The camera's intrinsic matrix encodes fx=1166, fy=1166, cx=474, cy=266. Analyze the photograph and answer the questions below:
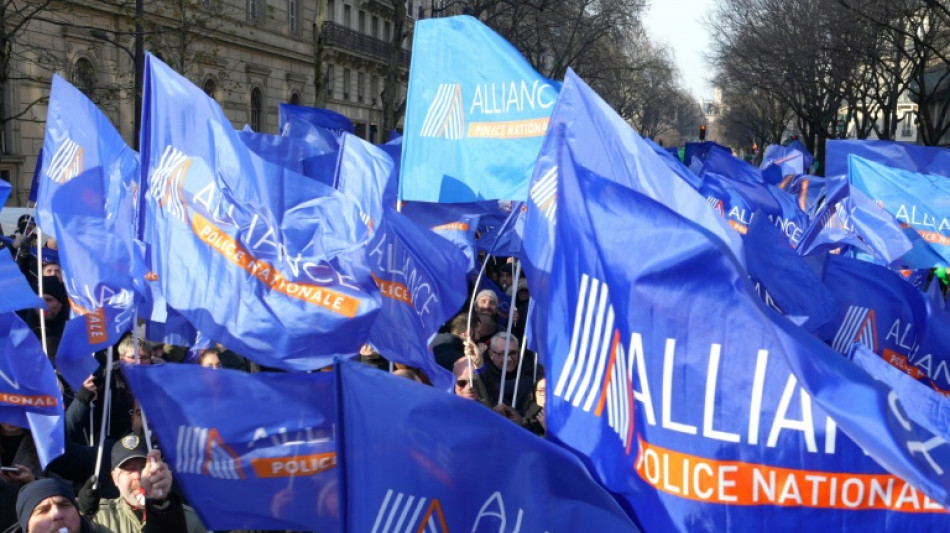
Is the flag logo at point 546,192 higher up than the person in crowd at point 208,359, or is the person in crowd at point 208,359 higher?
the flag logo at point 546,192

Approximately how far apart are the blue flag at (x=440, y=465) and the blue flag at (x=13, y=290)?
273cm

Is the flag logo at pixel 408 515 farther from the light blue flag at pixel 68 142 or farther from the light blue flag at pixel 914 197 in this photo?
the light blue flag at pixel 914 197

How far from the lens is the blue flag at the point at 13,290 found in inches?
221

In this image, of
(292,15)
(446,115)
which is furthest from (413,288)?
(292,15)

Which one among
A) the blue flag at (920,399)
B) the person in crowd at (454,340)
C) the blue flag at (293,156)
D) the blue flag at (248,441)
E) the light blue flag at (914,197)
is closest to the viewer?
→ the blue flag at (920,399)

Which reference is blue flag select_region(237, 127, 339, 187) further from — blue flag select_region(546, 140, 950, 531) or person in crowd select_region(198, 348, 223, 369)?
blue flag select_region(546, 140, 950, 531)

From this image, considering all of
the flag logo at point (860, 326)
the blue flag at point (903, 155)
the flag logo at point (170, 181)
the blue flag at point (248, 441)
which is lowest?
the blue flag at point (248, 441)

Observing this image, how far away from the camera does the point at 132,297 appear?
5.93m

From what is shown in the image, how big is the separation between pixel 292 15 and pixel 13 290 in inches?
1348

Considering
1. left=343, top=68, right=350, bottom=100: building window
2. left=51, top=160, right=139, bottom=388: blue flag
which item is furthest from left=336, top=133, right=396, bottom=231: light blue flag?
left=343, top=68, right=350, bottom=100: building window

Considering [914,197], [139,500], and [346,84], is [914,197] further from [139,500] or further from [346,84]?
[346,84]

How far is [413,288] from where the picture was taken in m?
6.43

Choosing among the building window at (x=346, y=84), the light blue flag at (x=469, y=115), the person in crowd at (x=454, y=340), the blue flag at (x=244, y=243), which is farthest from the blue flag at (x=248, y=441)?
the building window at (x=346, y=84)

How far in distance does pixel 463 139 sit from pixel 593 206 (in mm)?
3823
